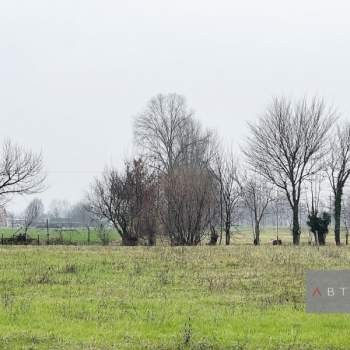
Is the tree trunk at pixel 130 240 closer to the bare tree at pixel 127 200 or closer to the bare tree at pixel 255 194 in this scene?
the bare tree at pixel 127 200

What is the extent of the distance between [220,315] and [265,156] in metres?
29.7

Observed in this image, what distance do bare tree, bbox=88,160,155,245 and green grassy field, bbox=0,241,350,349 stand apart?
16.8m

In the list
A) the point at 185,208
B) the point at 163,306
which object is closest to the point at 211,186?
the point at 185,208

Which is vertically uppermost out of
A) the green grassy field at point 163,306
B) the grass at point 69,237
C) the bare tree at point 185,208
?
the bare tree at point 185,208

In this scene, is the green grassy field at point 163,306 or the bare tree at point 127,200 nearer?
the green grassy field at point 163,306

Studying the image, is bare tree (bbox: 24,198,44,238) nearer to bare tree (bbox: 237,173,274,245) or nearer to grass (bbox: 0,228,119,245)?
grass (bbox: 0,228,119,245)

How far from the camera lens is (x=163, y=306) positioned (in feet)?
30.9

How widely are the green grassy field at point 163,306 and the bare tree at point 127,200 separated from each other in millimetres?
16761

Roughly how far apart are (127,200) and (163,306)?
25.1 m

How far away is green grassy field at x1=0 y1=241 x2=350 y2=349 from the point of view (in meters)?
7.06

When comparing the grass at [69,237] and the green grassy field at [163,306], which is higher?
the green grassy field at [163,306]

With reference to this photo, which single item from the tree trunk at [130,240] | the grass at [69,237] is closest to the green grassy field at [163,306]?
the tree trunk at [130,240]

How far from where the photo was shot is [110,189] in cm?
3575

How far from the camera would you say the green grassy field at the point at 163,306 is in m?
7.06
